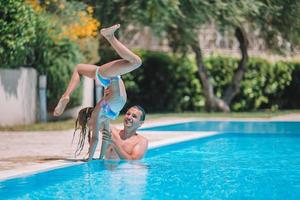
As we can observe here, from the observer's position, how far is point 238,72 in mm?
23516

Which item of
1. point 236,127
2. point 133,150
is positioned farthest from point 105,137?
point 236,127

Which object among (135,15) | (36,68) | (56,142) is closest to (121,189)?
(56,142)

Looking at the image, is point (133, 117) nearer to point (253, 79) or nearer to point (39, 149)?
point (39, 149)

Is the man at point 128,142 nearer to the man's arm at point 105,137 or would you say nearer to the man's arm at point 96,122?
the man's arm at point 105,137

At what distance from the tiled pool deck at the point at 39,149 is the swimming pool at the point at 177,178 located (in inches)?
7.6

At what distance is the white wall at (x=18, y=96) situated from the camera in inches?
615

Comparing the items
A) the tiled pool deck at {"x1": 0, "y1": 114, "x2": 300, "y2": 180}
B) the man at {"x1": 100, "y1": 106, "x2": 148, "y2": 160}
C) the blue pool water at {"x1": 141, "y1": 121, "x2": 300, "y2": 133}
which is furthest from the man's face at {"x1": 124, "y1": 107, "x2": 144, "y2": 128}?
the blue pool water at {"x1": 141, "y1": 121, "x2": 300, "y2": 133}

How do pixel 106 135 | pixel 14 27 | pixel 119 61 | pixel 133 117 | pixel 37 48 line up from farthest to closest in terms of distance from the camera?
pixel 37 48 < pixel 14 27 < pixel 133 117 < pixel 106 135 < pixel 119 61

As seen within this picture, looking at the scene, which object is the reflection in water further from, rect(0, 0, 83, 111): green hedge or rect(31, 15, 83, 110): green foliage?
rect(31, 15, 83, 110): green foliage

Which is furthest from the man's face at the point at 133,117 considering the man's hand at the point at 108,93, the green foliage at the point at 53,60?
the green foliage at the point at 53,60

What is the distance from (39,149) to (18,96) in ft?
18.9

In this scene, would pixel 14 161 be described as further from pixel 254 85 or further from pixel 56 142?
pixel 254 85

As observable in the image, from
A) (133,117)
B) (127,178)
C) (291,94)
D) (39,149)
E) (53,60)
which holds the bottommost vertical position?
(291,94)

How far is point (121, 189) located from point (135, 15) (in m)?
12.3
